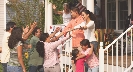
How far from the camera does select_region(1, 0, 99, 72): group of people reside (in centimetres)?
827

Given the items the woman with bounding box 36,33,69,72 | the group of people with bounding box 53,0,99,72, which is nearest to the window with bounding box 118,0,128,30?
the group of people with bounding box 53,0,99,72

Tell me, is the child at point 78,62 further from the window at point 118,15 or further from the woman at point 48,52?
the window at point 118,15

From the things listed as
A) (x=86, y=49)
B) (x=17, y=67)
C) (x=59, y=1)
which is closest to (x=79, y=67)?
(x=86, y=49)

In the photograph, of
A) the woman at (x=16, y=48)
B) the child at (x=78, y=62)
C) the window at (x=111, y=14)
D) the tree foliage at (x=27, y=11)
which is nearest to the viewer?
the woman at (x=16, y=48)

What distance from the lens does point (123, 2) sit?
15031mm

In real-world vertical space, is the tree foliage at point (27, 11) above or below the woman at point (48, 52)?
above

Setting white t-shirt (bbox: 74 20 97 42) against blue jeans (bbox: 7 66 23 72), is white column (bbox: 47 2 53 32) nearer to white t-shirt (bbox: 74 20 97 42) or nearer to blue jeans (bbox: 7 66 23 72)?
white t-shirt (bbox: 74 20 97 42)

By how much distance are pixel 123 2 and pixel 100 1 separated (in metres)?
1.11

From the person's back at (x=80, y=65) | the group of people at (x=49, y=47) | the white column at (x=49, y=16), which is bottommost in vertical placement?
the person's back at (x=80, y=65)

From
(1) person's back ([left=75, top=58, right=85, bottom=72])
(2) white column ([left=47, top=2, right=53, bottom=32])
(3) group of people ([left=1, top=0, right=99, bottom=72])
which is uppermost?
(2) white column ([left=47, top=2, right=53, bottom=32])

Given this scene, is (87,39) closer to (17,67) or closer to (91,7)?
(17,67)

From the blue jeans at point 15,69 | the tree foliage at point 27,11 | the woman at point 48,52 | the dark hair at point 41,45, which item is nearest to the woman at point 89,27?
the woman at point 48,52

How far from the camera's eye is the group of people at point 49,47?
27.1 ft

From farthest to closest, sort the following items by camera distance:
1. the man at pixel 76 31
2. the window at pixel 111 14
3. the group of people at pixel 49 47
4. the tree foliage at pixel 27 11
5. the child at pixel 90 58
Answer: the tree foliage at pixel 27 11 → the window at pixel 111 14 → the man at pixel 76 31 → the child at pixel 90 58 → the group of people at pixel 49 47
